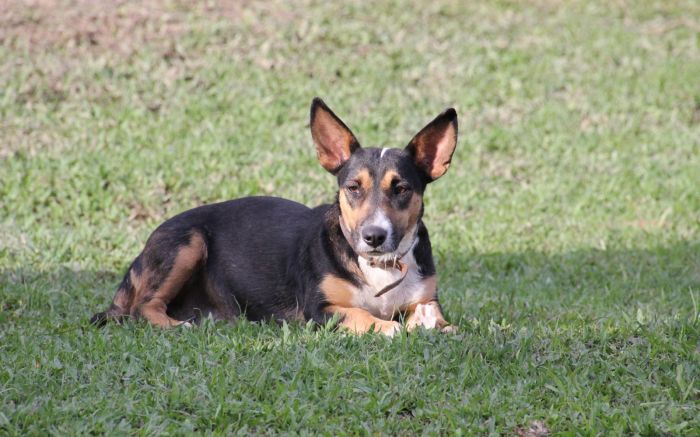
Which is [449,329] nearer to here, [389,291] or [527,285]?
[389,291]

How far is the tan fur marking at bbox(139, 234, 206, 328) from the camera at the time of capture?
23.9 feet

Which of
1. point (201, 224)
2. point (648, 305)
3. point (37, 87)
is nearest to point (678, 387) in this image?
point (648, 305)

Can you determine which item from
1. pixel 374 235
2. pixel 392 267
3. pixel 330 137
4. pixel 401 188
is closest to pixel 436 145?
pixel 401 188

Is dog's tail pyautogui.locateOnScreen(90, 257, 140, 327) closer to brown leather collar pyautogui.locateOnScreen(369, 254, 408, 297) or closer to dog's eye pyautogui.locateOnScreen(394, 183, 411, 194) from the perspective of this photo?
brown leather collar pyautogui.locateOnScreen(369, 254, 408, 297)

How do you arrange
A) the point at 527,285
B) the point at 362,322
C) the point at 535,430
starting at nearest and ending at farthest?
the point at 535,430
the point at 362,322
the point at 527,285

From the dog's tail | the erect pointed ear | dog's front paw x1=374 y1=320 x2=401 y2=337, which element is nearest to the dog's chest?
dog's front paw x1=374 y1=320 x2=401 y2=337

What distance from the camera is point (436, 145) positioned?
6980 millimetres

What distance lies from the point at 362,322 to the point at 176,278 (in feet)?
5.49

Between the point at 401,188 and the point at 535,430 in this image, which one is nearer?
the point at 535,430

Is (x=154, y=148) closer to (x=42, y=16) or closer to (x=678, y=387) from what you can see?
(x=42, y=16)

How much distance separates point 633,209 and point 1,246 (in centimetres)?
755

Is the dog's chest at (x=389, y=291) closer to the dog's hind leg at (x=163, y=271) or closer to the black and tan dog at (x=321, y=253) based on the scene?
the black and tan dog at (x=321, y=253)

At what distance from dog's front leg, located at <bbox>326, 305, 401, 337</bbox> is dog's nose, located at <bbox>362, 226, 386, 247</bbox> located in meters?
0.53

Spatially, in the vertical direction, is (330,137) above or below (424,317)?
above
